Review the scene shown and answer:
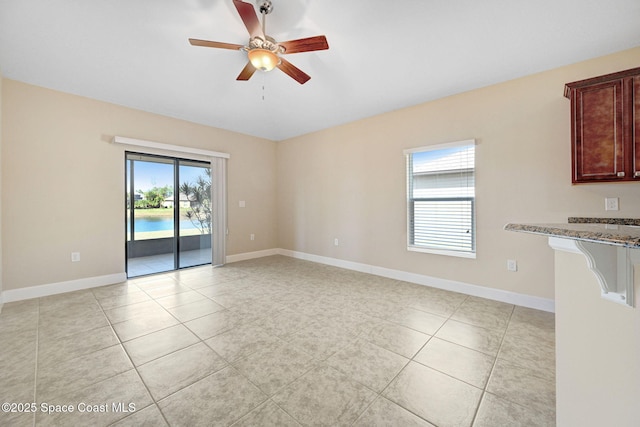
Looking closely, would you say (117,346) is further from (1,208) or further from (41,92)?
(41,92)

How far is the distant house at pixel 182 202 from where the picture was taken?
4.46m

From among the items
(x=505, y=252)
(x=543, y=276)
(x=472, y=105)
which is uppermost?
(x=472, y=105)

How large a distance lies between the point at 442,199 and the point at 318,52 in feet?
8.32

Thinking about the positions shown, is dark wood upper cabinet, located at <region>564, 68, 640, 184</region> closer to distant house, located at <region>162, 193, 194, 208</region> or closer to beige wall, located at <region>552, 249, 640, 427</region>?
beige wall, located at <region>552, 249, 640, 427</region>

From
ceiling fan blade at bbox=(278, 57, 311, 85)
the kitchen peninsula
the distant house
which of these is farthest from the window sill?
the distant house

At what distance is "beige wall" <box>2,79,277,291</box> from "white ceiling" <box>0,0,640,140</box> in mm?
296

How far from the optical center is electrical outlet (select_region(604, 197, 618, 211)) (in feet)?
7.95

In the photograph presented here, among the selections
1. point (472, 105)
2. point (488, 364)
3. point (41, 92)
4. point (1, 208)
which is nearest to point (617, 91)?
point (472, 105)

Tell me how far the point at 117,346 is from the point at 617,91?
16.3 feet

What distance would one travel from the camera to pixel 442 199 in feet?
11.7

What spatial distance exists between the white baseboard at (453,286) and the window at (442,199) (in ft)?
1.39

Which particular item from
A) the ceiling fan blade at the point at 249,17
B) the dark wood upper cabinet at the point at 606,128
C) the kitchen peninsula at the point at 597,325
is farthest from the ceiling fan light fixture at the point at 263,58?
the dark wood upper cabinet at the point at 606,128

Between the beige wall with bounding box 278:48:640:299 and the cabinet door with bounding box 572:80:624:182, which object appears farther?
the beige wall with bounding box 278:48:640:299

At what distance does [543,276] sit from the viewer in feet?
9.19
